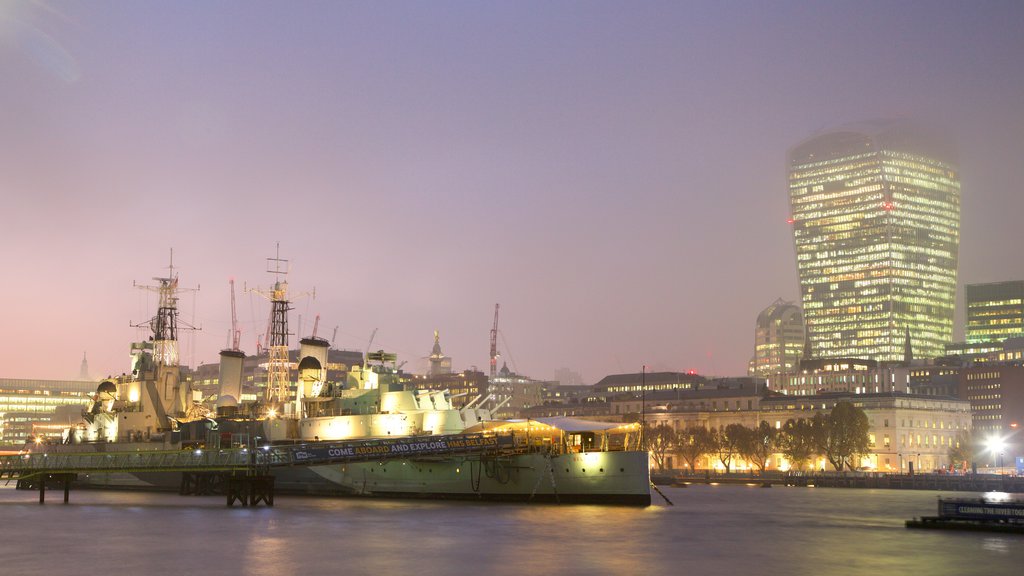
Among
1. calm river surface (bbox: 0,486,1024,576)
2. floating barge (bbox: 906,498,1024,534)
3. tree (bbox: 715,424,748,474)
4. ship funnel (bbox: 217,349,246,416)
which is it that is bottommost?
calm river surface (bbox: 0,486,1024,576)

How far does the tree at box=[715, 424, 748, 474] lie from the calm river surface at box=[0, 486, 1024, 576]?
103366 millimetres

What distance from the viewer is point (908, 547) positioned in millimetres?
53312

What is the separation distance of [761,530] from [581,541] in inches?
590

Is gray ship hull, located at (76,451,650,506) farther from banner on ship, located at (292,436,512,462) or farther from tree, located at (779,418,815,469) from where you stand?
tree, located at (779,418,815,469)

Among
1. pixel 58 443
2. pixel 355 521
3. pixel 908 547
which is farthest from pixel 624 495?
pixel 58 443

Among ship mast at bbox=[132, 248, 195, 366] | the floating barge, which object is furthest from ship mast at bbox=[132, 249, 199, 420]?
the floating barge

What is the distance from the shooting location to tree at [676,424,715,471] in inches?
7451

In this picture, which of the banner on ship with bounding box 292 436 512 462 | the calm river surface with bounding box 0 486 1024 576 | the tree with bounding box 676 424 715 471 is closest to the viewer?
the calm river surface with bounding box 0 486 1024 576

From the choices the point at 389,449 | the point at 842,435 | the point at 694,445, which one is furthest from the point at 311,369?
the point at 694,445

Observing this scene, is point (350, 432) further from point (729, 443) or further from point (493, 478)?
point (729, 443)

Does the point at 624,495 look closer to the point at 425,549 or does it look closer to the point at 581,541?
the point at 581,541

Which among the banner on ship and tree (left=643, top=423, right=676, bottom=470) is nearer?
the banner on ship

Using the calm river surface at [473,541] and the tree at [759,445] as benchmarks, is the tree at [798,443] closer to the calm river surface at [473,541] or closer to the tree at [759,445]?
the tree at [759,445]

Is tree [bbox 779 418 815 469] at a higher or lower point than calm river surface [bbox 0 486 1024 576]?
higher
